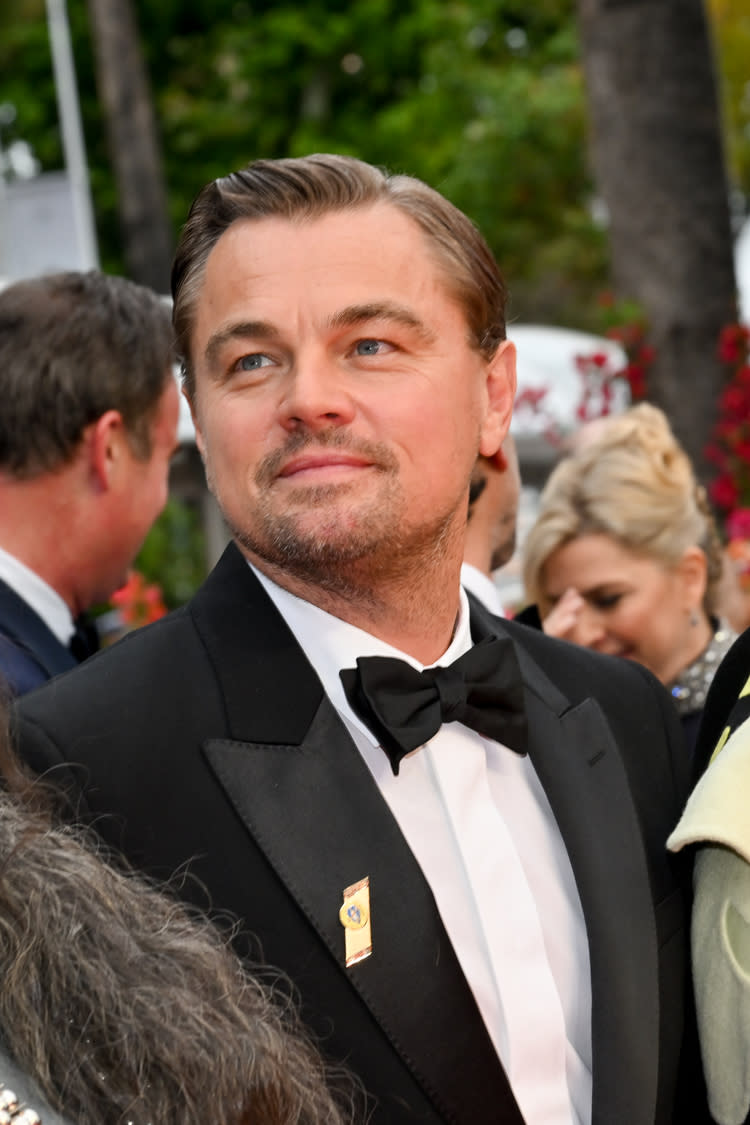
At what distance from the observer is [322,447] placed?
6.35ft

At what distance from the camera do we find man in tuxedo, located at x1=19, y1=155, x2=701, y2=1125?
185 centimetres

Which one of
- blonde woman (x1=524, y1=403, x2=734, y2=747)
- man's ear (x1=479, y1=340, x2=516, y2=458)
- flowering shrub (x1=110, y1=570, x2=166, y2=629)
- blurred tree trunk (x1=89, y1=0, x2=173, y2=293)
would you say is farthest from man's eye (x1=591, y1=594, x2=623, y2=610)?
blurred tree trunk (x1=89, y1=0, x2=173, y2=293)

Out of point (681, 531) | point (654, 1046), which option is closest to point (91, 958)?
point (654, 1046)

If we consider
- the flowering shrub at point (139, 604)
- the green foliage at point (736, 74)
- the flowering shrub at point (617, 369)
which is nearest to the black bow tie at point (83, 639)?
the flowering shrub at point (617, 369)

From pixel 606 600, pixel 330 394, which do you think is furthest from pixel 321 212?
pixel 606 600

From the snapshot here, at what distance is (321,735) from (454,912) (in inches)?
11.6

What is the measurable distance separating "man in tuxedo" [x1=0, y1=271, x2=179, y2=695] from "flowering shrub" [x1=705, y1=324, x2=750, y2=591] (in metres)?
3.46

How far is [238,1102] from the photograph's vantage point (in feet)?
4.50

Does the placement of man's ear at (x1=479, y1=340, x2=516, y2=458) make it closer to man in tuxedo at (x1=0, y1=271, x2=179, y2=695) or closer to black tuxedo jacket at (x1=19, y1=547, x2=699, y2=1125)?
black tuxedo jacket at (x1=19, y1=547, x2=699, y2=1125)

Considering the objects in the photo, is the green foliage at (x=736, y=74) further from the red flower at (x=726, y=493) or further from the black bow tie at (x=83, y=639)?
the black bow tie at (x=83, y=639)

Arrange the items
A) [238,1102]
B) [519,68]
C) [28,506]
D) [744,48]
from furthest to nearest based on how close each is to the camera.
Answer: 1. [519,68]
2. [744,48]
3. [28,506]
4. [238,1102]

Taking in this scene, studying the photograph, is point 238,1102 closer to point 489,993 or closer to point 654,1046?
point 489,993

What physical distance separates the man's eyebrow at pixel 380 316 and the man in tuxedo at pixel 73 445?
1.09 m

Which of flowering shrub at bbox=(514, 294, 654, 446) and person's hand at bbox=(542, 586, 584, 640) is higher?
person's hand at bbox=(542, 586, 584, 640)
